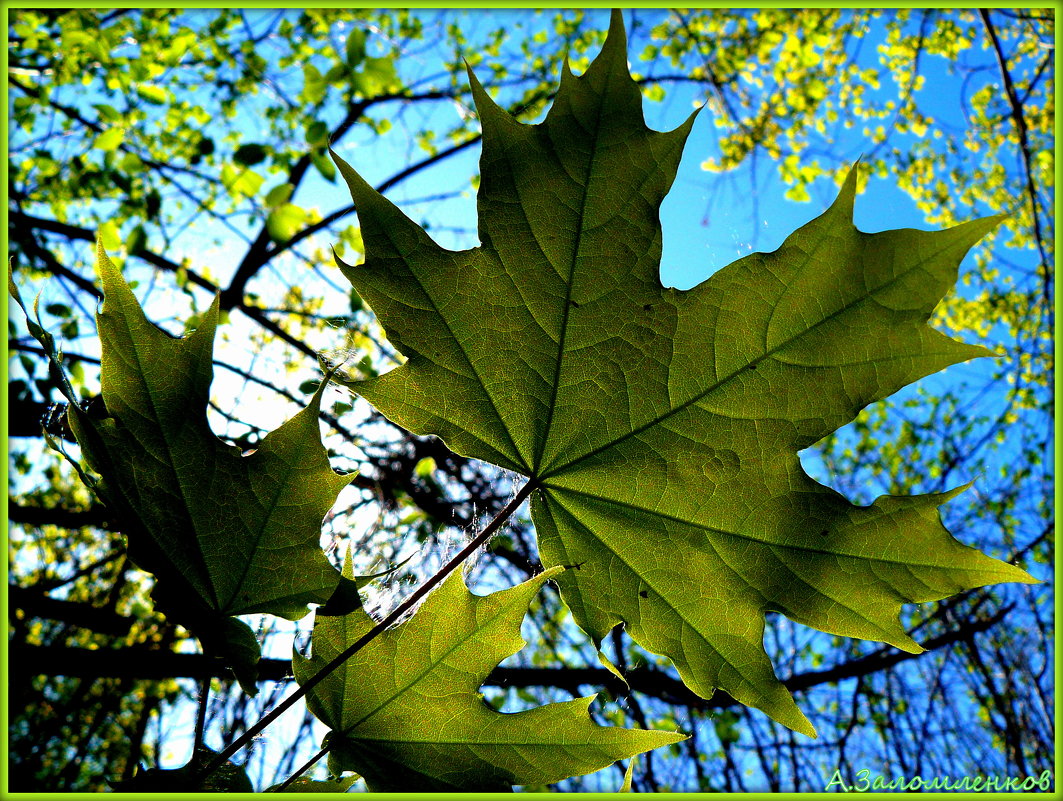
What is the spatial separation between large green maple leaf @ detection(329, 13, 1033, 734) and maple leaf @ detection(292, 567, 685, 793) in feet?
0.36

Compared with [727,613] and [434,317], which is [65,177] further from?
[727,613]

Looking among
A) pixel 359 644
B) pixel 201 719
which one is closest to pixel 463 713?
pixel 359 644

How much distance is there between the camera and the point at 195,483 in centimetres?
57

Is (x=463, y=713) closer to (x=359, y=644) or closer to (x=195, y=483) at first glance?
(x=359, y=644)

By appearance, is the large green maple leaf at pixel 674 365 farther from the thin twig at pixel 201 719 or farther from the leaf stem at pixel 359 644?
the thin twig at pixel 201 719

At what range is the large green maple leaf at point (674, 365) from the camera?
568 millimetres

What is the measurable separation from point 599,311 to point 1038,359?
20.7ft

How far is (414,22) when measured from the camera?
4.91 m

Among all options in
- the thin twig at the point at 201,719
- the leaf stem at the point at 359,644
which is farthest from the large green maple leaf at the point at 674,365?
the thin twig at the point at 201,719

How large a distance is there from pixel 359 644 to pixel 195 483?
201 mm

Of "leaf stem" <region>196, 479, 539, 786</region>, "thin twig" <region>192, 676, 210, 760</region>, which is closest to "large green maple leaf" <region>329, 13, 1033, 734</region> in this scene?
"leaf stem" <region>196, 479, 539, 786</region>

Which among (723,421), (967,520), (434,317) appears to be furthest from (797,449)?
(967,520)

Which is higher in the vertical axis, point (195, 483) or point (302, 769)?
point (195, 483)

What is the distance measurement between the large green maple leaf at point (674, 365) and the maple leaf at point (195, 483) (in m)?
0.11
